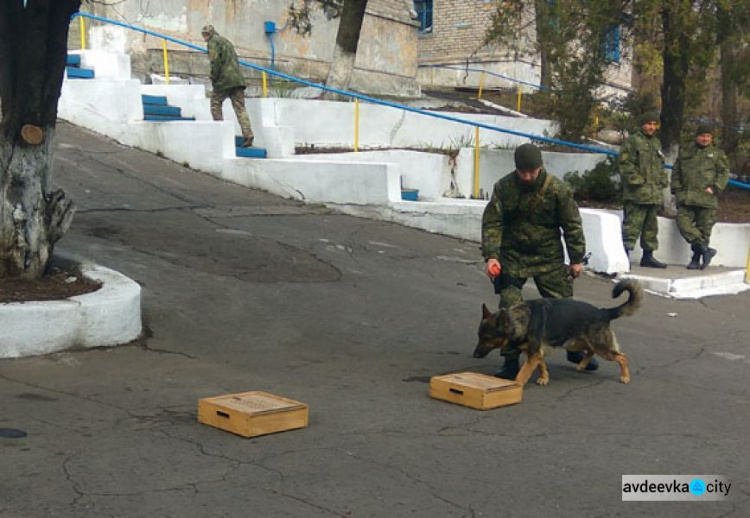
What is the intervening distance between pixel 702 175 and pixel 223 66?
7.34 meters

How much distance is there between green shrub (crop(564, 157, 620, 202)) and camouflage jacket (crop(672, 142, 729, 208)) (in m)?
2.34

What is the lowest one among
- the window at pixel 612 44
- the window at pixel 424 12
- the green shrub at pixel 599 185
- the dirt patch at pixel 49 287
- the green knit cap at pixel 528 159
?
the dirt patch at pixel 49 287

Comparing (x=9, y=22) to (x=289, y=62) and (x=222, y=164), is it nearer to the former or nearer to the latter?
(x=222, y=164)

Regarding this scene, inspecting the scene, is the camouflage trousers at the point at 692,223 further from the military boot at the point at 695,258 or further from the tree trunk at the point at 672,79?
the tree trunk at the point at 672,79

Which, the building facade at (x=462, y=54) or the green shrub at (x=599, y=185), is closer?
the green shrub at (x=599, y=185)

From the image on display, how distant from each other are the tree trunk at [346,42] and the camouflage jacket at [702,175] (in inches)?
290

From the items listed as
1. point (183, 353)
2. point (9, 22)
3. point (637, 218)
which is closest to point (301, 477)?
point (183, 353)

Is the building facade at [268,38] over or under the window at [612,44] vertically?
over

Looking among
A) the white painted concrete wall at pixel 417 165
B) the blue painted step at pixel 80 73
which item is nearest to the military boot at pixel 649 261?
the white painted concrete wall at pixel 417 165

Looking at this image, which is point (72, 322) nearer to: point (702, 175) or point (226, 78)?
point (702, 175)

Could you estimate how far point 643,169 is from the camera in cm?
1220

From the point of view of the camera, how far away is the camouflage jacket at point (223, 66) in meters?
15.3

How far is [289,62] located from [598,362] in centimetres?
1563

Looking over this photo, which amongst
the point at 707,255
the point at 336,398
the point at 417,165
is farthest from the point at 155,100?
the point at 336,398
